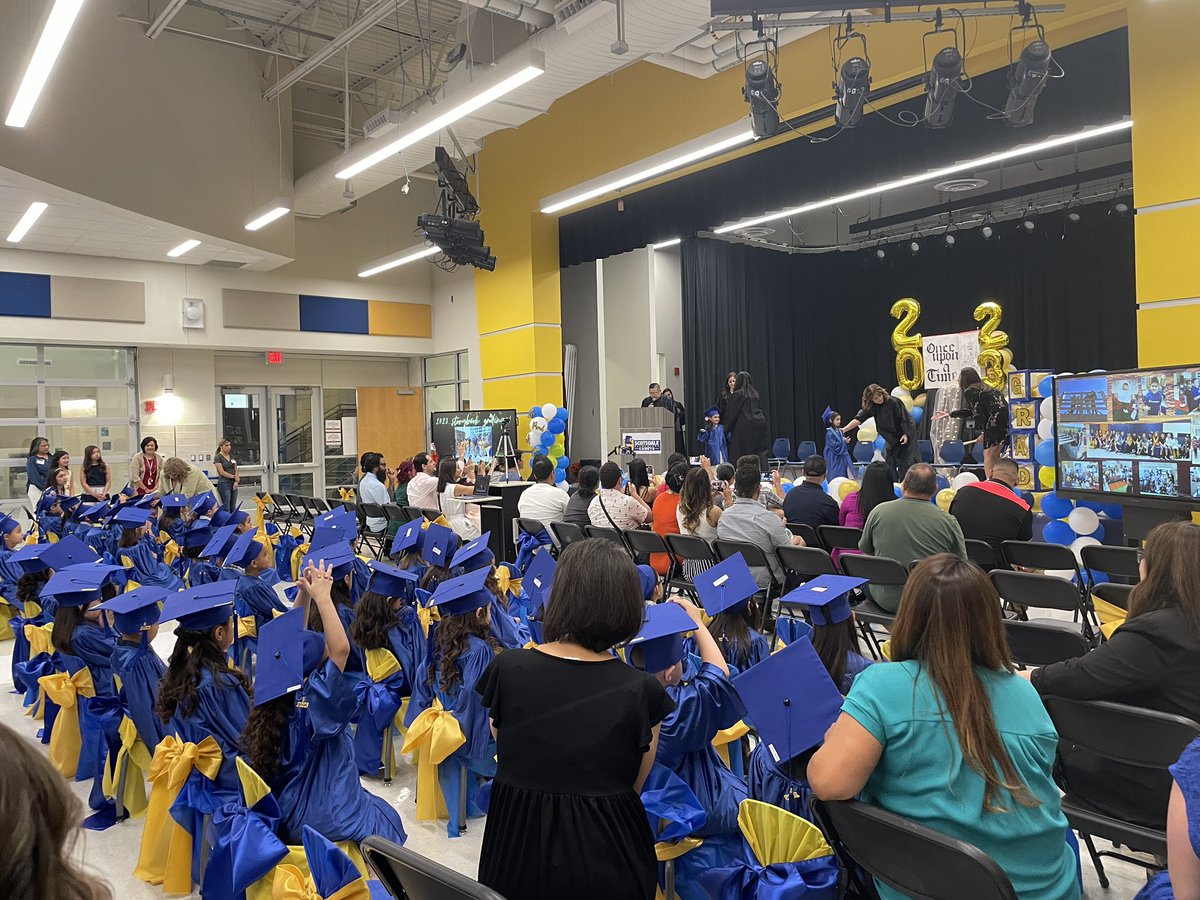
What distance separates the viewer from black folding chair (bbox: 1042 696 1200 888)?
1.98 m

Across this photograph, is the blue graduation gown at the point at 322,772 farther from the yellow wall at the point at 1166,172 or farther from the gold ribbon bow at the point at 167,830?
the yellow wall at the point at 1166,172

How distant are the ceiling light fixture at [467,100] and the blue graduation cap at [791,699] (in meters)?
5.67

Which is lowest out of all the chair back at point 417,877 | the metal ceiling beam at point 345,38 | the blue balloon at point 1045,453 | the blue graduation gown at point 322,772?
the blue graduation gown at point 322,772

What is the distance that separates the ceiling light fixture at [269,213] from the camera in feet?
32.3

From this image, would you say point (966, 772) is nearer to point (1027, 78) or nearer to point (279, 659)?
point (279, 659)

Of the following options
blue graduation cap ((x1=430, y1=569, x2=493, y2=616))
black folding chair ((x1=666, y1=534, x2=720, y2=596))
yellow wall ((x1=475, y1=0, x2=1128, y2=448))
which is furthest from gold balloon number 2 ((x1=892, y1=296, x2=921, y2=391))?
blue graduation cap ((x1=430, y1=569, x2=493, y2=616))

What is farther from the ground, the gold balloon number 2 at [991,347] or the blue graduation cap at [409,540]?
the gold balloon number 2 at [991,347]

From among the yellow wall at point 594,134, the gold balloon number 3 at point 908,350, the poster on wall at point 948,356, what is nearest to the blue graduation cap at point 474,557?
the yellow wall at point 594,134

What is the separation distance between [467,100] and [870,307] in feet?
35.7

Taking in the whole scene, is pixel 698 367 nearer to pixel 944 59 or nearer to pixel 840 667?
pixel 944 59

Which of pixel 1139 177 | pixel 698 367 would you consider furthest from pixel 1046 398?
pixel 698 367

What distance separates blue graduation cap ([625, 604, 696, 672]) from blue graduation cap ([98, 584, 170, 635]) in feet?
5.91

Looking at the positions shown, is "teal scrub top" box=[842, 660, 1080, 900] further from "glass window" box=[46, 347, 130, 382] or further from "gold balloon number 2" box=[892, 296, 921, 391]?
"glass window" box=[46, 347, 130, 382]

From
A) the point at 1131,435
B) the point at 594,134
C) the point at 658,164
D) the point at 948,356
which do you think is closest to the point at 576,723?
the point at 1131,435
